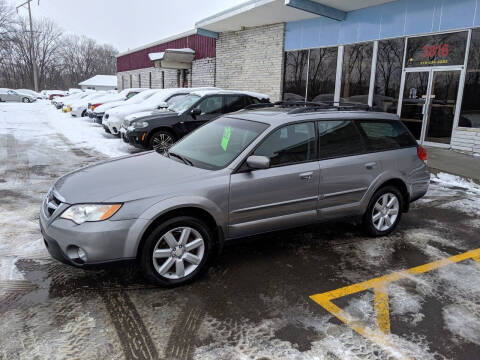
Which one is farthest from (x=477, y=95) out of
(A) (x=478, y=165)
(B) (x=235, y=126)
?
(B) (x=235, y=126)

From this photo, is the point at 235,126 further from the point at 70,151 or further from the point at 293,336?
the point at 70,151

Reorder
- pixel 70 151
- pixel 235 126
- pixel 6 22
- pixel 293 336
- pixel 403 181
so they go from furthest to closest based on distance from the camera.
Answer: pixel 6 22 < pixel 70 151 < pixel 403 181 < pixel 235 126 < pixel 293 336

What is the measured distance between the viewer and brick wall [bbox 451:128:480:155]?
10.1 metres

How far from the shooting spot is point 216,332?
295 centimetres

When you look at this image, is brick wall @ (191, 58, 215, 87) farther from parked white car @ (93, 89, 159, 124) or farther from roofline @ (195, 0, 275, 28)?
parked white car @ (93, 89, 159, 124)

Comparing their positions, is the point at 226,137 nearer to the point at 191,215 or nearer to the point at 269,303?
the point at 191,215

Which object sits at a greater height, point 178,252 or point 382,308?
point 178,252

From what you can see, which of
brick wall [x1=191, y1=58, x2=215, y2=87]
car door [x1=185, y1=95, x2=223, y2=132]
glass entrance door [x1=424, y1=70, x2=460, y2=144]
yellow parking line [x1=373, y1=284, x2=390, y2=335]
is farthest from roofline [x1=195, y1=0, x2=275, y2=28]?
yellow parking line [x1=373, y1=284, x2=390, y2=335]

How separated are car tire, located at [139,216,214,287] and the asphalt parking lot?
0.44 feet

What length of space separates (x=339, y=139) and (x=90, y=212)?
9.29ft

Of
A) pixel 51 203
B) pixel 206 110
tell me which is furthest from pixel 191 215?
pixel 206 110

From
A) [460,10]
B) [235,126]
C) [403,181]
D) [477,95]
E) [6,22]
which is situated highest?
[6,22]

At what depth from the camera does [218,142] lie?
4.41 m

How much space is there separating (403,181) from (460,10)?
301 inches
